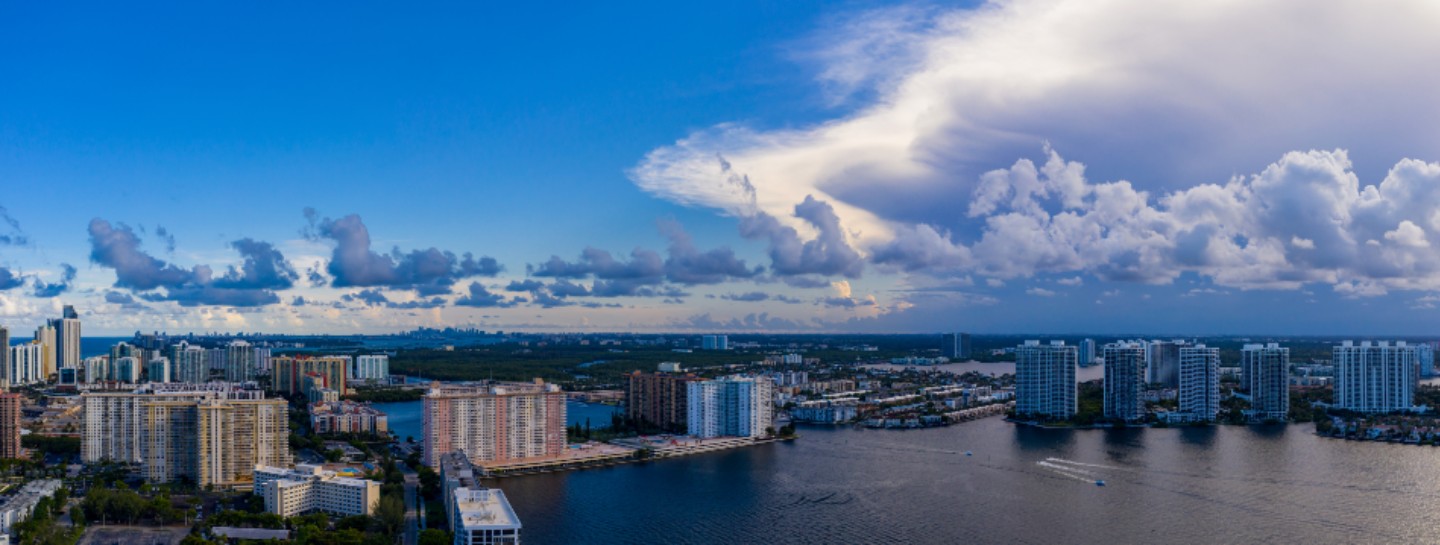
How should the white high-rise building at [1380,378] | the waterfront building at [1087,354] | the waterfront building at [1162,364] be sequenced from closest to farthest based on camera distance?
1. the white high-rise building at [1380,378]
2. the waterfront building at [1162,364]
3. the waterfront building at [1087,354]

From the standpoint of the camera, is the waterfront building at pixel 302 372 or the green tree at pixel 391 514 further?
the waterfront building at pixel 302 372

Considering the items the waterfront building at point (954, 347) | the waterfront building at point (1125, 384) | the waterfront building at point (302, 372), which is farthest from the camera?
the waterfront building at point (954, 347)

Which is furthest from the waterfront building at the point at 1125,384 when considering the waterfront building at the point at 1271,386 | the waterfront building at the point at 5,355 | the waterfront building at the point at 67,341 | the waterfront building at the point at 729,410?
the waterfront building at the point at 67,341

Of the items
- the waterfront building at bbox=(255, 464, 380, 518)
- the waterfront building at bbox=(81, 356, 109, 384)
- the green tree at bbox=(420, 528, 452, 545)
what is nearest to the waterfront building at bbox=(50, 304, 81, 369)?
the waterfront building at bbox=(81, 356, 109, 384)

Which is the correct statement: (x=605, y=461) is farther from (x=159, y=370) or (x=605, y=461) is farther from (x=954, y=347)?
(x=954, y=347)

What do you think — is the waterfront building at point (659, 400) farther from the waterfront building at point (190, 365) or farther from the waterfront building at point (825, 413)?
the waterfront building at point (190, 365)

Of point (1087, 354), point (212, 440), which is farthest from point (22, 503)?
point (1087, 354)

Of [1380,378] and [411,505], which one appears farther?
[1380,378]
